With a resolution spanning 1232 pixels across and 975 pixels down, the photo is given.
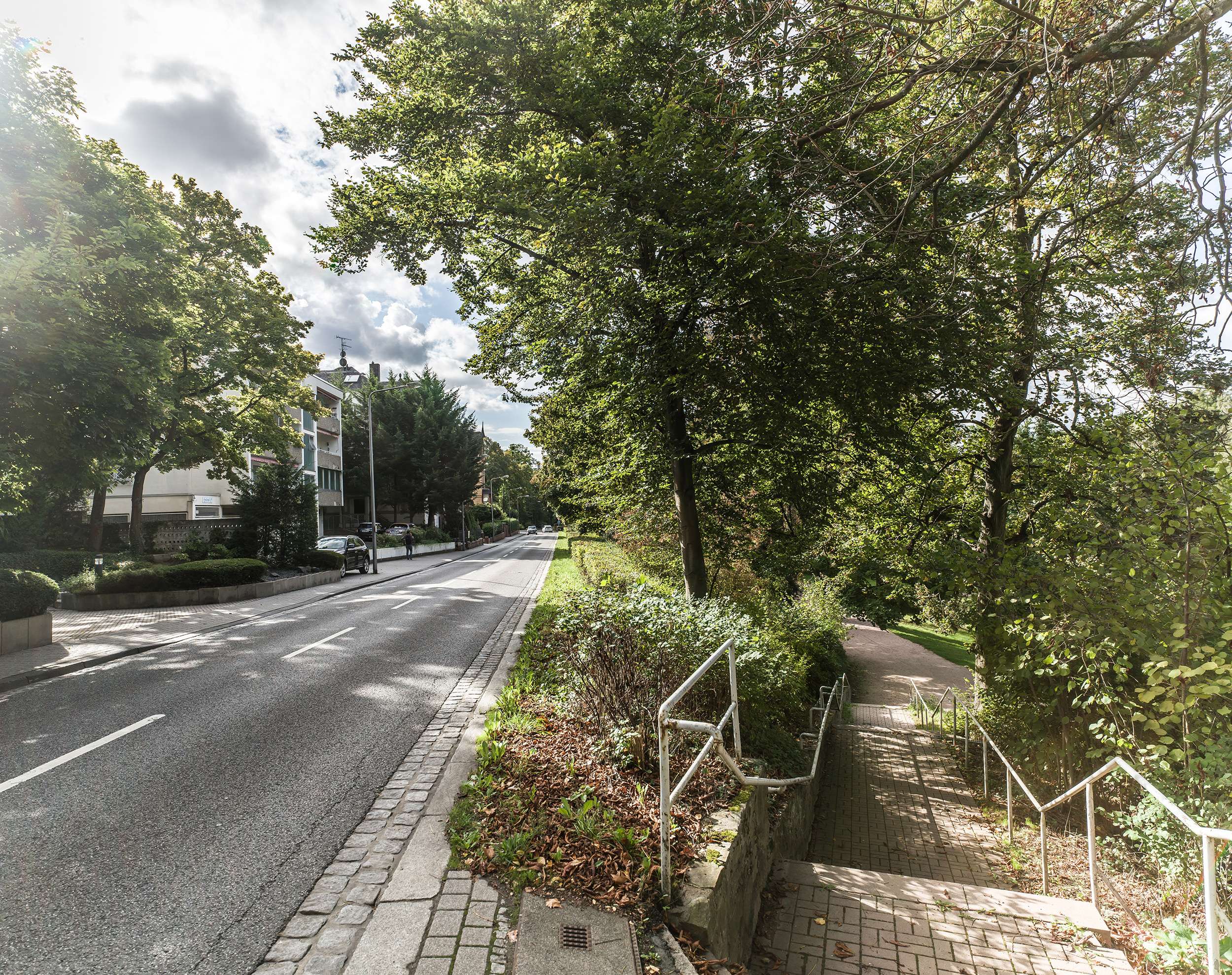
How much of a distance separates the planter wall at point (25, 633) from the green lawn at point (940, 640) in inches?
915

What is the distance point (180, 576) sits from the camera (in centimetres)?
1741

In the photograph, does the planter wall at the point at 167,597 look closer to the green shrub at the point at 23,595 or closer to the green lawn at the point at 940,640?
the green shrub at the point at 23,595

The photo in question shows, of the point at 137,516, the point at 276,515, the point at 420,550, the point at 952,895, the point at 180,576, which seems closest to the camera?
the point at 952,895

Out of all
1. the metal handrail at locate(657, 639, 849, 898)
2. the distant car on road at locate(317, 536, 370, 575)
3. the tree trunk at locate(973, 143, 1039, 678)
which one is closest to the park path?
the metal handrail at locate(657, 639, 849, 898)

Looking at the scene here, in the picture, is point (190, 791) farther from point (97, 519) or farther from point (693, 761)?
point (97, 519)

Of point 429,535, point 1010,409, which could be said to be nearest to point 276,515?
point 1010,409

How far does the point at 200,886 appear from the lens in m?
3.80

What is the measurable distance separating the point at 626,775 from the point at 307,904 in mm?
2128

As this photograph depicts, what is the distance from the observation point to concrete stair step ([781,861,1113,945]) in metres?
4.56

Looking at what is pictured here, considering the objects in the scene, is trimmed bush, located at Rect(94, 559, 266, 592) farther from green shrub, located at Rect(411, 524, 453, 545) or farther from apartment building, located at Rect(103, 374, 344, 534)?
green shrub, located at Rect(411, 524, 453, 545)

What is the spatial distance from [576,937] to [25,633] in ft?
39.8

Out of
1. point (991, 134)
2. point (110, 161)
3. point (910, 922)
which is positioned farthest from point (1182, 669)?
point (110, 161)

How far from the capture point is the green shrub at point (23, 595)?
10.5 m

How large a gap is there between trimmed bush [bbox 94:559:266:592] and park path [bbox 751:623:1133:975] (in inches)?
648
